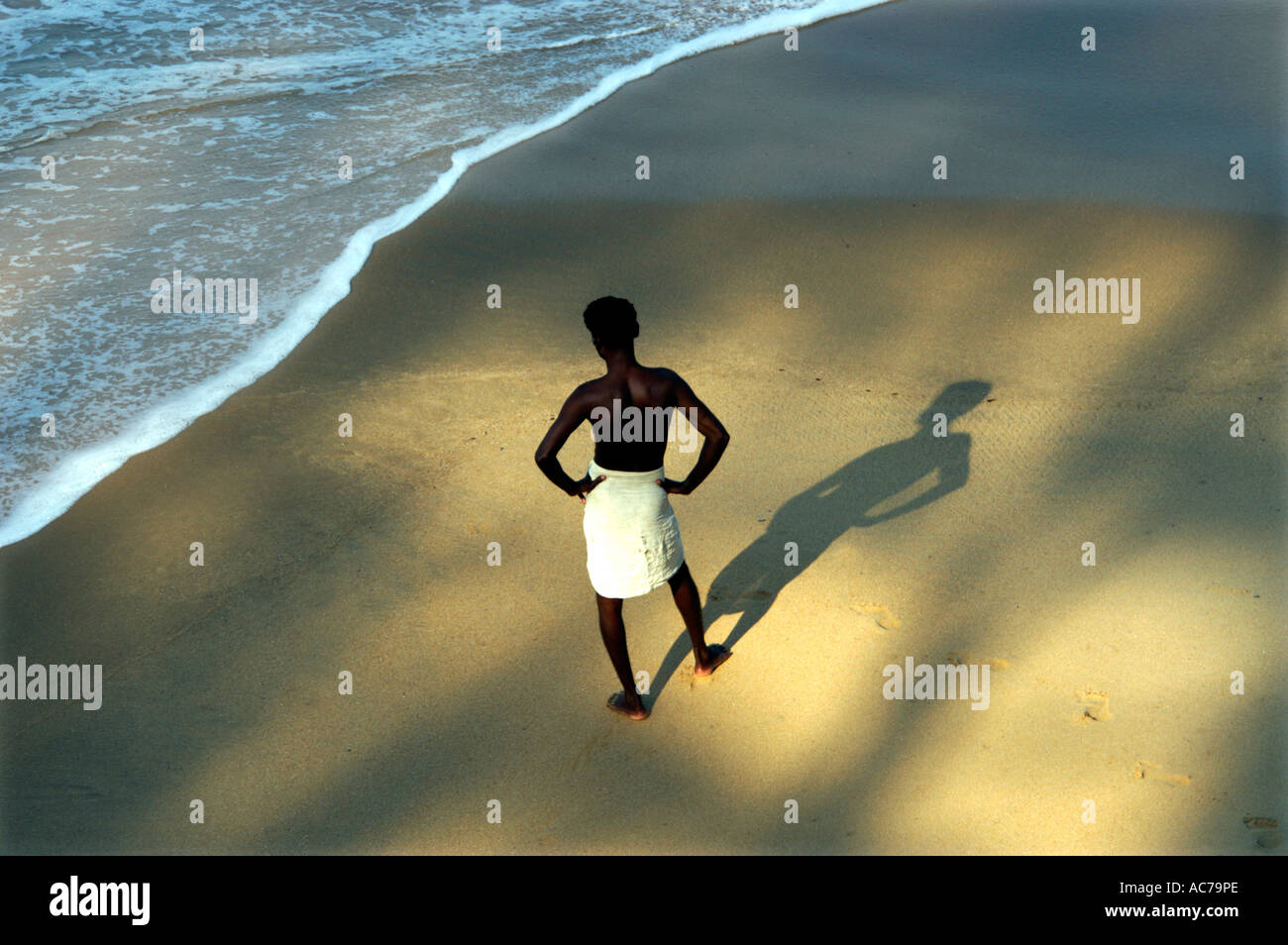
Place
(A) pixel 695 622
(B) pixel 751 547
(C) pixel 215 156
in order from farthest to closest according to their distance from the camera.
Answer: (C) pixel 215 156 → (B) pixel 751 547 → (A) pixel 695 622

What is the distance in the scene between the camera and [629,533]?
3.97 metres

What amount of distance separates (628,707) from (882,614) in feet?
3.71

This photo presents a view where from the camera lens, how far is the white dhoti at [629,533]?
155 inches

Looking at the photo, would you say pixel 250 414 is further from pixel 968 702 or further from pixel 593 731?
pixel 968 702

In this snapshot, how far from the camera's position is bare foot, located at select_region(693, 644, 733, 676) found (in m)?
4.41

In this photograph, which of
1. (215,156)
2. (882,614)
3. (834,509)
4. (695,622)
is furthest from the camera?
(215,156)

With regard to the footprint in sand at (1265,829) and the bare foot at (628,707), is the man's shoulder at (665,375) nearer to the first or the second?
the bare foot at (628,707)

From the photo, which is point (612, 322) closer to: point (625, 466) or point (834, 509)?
point (625, 466)

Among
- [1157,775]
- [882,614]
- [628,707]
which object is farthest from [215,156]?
[1157,775]

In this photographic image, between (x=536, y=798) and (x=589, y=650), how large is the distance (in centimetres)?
74

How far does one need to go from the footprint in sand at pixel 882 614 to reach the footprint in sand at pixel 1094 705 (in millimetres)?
724

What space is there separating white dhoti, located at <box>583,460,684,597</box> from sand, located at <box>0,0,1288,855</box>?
57cm

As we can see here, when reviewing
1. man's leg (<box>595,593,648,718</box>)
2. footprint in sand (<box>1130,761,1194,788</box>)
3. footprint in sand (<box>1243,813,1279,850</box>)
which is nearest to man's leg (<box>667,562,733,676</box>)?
man's leg (<box>595,593,648,718</box>)

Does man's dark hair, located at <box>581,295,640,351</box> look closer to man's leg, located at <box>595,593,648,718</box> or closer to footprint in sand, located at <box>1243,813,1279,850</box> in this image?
man's leg, located at <box>595,593,648,718</box>
